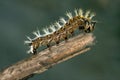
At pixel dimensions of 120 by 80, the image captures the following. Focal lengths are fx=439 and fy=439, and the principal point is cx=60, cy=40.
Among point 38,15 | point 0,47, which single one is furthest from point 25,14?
point 0,47

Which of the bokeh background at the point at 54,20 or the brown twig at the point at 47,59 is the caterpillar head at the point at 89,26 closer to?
the brown twig at the point at 47,59

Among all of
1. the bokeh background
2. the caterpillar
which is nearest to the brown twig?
the caterpillar

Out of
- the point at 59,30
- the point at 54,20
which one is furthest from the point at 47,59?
the point at 54,20

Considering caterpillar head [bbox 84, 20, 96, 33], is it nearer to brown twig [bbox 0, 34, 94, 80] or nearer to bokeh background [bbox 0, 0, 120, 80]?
brown twig [bbox 0, 34, 94, 80]

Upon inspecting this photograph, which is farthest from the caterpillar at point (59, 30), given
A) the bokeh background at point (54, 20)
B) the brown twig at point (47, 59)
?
the bokeh background at point (54, 20)

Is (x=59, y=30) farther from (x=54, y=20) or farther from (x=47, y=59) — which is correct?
(x=54, y=20)
